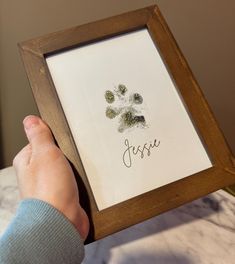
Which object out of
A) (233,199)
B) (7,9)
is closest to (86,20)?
(7,9)

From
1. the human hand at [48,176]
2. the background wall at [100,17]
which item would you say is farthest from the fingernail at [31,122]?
the background wall at [100,17]

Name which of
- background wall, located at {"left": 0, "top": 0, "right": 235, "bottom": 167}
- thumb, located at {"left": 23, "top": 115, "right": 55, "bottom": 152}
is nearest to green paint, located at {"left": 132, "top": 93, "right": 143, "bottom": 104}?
thumb, located at {"left": 23, "top": 115, "right": 55, "bottom": 152}

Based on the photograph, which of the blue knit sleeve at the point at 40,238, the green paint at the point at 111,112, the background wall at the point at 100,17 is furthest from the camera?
the background wall at the point at 100,17

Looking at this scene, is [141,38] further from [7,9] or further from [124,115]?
[7,9]

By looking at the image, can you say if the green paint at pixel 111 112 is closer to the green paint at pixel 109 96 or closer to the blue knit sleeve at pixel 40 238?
the green paint at pixel 109 96

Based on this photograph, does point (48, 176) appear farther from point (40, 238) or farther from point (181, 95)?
point (181, 95)

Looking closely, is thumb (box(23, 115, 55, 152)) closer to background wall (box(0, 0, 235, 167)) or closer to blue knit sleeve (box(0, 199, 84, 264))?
blue knit sleeve (box(0, 199, 84, 264))
